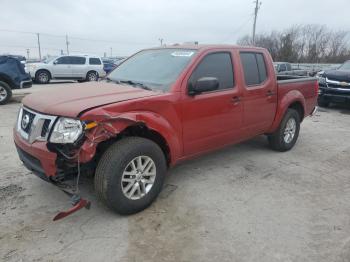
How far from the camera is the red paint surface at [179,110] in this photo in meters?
3.34

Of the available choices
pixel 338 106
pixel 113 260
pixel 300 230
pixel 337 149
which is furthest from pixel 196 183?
pixel 338 106

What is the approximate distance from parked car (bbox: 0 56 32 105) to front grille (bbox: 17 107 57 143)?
313 inches

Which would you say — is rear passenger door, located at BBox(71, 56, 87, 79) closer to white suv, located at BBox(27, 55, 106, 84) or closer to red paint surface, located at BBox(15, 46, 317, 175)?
white suv, located at BBox(27, 55, 106, 84)

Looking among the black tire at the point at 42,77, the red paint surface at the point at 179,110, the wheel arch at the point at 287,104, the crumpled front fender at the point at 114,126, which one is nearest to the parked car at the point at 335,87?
the wheel arch at the point at 287,104

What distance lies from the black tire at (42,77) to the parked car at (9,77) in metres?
8.71

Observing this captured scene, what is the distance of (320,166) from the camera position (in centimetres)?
549

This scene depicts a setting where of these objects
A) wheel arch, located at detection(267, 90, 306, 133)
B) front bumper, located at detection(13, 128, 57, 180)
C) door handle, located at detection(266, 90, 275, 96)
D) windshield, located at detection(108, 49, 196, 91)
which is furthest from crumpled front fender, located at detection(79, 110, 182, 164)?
wheel arch, located at detection(267, 90, 306, 133)

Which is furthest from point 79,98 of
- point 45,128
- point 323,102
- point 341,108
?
point 341,108

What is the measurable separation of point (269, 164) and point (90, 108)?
3264mm

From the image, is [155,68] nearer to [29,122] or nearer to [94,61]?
[29,122]

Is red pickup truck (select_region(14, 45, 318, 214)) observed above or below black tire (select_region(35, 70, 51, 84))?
above

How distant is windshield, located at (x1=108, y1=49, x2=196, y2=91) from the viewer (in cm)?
420

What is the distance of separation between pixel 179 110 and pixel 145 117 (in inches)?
20.9

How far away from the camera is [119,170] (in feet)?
11.3
